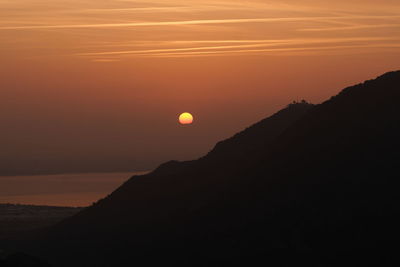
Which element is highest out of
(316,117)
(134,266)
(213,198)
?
(316,117)

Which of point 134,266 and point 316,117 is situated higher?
point 316,117

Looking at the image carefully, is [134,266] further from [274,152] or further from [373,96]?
[373,96]

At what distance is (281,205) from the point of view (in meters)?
71.2

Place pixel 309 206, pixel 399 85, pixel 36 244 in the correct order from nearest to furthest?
pixel 309 206 → pixel 399 85 → pixel 36 244

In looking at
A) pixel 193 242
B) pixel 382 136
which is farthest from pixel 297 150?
pixel 193 242

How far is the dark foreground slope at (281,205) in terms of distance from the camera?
65.6 metres

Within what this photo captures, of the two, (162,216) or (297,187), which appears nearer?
(297,187)

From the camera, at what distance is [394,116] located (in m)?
75.0

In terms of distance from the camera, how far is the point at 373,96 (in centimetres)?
7925

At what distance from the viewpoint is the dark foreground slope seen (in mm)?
65562

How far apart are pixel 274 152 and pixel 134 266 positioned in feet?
57.9

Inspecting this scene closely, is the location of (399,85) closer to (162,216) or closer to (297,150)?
(297,150)

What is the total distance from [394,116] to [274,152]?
1178 cm

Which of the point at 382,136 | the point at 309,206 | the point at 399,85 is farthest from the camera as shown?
the point at 399,85
